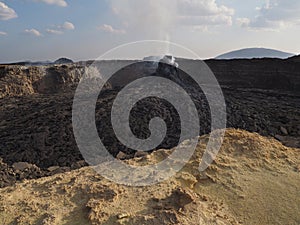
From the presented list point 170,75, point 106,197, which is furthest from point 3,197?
point 170,75

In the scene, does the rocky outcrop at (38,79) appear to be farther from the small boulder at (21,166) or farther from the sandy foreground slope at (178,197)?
the sandy foreground slope at (178,197)

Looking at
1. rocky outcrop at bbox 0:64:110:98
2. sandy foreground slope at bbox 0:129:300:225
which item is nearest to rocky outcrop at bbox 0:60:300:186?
rocky outcrop at bbox 0:64:110:98

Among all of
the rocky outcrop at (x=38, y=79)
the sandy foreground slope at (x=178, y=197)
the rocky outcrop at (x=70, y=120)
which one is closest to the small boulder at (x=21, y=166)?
the rocky outcrop at (x=70, y=120)

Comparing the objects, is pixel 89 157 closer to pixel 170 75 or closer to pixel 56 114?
pixel 56 114

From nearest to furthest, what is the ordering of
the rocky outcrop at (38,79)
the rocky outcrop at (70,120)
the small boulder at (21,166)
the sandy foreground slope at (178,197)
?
1. the sandy foreground slope at (178,197)
2. the small boulder at (21,166)
3. the rocky outcrop at (70,120)
4. the rocky outcrop at (38,79)

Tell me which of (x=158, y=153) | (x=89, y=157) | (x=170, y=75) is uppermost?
(x=170, y=75)

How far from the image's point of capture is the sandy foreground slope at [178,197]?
4.09 meters

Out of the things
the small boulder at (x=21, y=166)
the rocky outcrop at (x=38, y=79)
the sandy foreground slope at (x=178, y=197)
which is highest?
the rocky outcrop at (x=38, y=79)

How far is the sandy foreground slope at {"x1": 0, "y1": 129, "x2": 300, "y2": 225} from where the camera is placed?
4.09 metres

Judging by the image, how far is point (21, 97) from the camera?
14.2 metres

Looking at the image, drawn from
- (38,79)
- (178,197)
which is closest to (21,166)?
(178,197)

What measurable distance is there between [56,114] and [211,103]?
16.7 ft

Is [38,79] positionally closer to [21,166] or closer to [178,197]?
[21,166]

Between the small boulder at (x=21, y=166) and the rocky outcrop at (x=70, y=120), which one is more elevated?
the rocky outcrop at (x=70, y=120)
